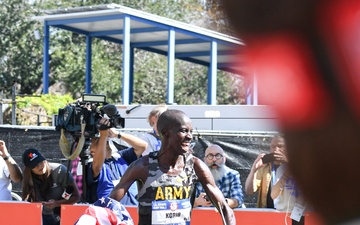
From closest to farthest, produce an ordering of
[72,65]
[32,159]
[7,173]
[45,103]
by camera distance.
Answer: [32,159] < [7,173] < [45,103] < [72,65]

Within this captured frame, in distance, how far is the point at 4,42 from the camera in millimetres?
26234

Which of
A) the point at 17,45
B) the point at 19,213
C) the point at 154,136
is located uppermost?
the point at 17,45

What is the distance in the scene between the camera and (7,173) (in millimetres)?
7051

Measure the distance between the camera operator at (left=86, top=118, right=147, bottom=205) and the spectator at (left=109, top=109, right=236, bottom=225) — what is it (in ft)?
3.13

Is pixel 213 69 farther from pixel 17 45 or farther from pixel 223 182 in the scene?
pixel 17 45

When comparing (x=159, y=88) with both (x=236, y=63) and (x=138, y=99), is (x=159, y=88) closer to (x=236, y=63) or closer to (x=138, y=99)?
(x=138, y=99)

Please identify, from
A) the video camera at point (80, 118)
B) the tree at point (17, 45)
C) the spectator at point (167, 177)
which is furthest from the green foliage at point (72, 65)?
the spectator at point (167, 177)

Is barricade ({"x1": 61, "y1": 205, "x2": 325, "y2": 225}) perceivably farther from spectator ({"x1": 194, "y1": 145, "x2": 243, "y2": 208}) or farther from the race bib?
the race bib

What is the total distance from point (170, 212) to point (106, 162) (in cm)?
166

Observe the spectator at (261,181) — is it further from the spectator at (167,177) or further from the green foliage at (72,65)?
the green foliage at (72,65)

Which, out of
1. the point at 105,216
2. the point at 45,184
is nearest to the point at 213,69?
the point at 45,184

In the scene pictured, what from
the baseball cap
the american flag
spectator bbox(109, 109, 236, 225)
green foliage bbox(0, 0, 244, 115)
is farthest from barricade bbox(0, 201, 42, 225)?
green foliage bbox(0, 0, 244, 115)

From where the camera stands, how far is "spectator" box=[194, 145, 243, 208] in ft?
20.1

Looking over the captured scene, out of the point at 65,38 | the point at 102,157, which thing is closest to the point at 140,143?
the point at 102,157
